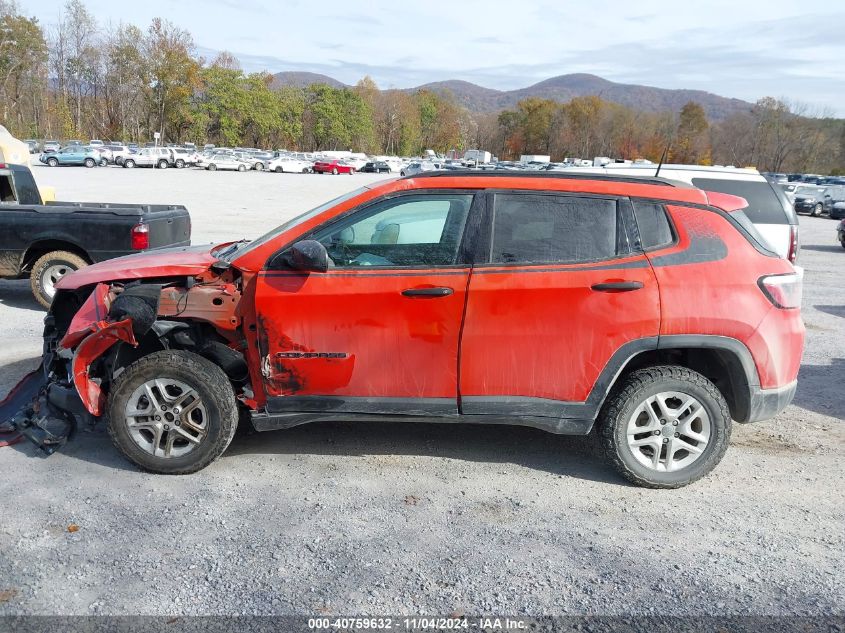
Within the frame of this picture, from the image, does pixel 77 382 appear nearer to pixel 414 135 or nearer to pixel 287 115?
pixel 287 115

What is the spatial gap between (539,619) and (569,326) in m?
1.65

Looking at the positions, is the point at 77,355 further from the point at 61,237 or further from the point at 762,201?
the point at 762,201

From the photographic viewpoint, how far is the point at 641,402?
424 cm

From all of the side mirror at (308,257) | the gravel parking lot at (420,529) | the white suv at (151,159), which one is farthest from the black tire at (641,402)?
the white suv at (151,159)

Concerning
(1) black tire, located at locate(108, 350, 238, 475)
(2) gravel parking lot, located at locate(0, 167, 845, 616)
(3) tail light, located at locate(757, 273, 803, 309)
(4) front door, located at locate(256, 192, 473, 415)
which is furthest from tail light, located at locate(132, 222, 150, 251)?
(3) tail light, located at locate(757, 273, 803, 309)

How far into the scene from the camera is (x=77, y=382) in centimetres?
438

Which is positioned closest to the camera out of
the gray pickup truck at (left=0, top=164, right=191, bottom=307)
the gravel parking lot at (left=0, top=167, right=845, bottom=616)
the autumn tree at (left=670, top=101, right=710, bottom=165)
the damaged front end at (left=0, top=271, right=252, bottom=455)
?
the gravel parking lot at (left=0, top=167, right=845, bottom=616)

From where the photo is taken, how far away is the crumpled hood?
4500 millimetres

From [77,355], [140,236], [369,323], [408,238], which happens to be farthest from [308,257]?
[140,236]

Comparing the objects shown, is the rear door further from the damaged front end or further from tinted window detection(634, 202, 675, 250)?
the damaged front end

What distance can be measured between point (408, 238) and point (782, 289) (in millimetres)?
2264

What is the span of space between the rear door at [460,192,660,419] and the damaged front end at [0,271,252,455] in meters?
1.48

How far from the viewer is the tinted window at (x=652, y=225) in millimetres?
4227

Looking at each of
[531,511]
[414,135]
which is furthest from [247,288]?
[414,135]
